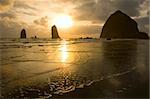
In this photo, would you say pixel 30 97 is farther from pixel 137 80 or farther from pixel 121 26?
pixel 121 26

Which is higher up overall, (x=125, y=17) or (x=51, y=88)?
(x=125, y=17)

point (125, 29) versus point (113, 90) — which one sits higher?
point (125, 29)

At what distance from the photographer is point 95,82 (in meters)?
8.94

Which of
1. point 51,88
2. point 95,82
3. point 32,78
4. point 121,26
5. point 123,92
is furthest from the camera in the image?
point 121,26

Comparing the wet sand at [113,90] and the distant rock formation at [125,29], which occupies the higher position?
the distant rock formation at [125,29]

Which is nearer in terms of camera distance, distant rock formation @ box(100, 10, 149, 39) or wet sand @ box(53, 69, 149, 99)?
wet sand @ box(53, 69, 149, 99)

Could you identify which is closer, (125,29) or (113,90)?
(113,90)

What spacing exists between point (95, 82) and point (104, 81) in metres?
0.41

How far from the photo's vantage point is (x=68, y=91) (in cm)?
759

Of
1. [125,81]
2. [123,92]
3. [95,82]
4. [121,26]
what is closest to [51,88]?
[95,82]

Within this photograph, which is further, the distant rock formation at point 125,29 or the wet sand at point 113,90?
the distant rock formation at point 125,29

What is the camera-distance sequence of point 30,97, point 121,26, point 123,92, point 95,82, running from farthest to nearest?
point 121,26, point 95,82, point 123,92, point 30,97

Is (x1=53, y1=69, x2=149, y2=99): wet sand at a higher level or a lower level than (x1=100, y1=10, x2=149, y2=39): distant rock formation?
lower

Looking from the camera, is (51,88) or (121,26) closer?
(51,88)
